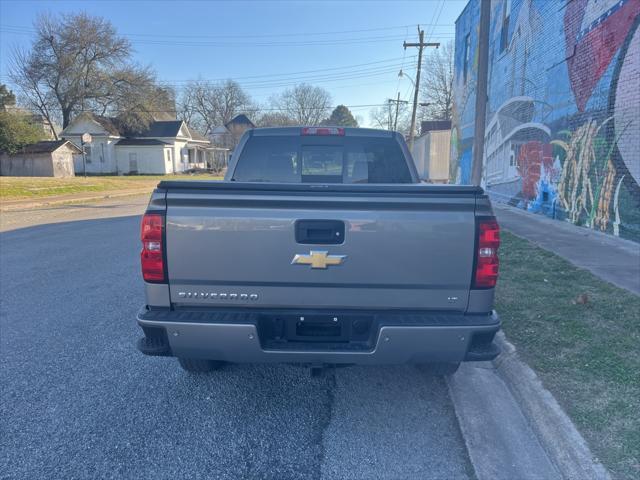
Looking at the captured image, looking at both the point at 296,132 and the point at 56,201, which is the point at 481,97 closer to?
the point at 296,132

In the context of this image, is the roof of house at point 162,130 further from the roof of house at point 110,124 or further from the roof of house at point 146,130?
the roof of house at point 110,124

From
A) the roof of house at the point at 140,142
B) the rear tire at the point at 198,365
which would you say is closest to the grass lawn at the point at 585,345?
the rear tire at the point at 198,365

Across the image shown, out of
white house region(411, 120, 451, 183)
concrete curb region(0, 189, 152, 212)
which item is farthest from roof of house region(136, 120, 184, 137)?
white house region(411, 120, 451, 183)

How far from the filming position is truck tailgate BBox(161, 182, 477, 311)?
101 inches

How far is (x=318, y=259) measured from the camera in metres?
2.59

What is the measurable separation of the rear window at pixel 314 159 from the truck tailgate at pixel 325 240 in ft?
4.94

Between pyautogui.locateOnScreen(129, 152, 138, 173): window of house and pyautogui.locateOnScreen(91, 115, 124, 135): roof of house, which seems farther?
pyautogui.locateOnScreen(129, 152, 138, 173): window of house

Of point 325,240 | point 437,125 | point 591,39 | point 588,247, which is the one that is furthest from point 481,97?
point 437,125

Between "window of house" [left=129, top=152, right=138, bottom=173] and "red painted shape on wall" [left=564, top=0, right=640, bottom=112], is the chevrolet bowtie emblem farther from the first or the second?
"window of house" [left=129, top=152, right=138, bottom=173]

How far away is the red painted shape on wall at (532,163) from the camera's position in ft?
38.5

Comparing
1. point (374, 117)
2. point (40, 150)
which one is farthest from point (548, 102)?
point (374, 117)

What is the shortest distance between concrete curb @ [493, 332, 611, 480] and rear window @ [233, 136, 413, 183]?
1.85 m

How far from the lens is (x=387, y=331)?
8.48 ft

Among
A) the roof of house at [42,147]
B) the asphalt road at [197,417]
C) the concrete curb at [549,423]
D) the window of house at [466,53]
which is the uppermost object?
the window of house at [466,53]
